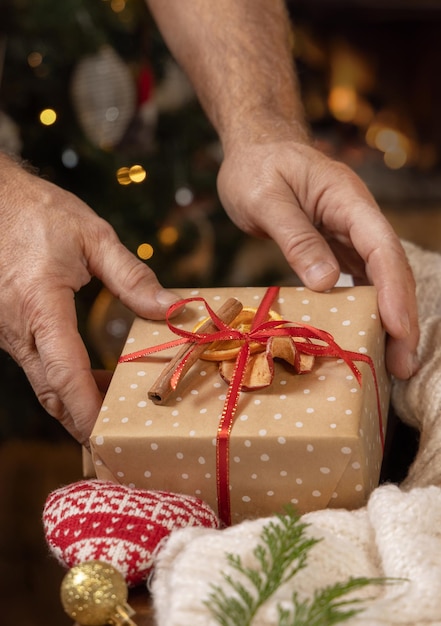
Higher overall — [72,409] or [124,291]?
[124,291]

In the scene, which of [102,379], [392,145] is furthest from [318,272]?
[392,145]

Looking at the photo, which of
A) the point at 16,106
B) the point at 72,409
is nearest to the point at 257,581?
the point at 72,409

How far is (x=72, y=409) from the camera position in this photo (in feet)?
3.01

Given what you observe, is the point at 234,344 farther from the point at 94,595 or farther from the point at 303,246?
the point at 94,595

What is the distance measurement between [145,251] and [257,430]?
4.08ft

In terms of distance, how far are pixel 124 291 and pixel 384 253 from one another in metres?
0.29

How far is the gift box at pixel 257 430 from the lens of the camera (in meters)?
0.73

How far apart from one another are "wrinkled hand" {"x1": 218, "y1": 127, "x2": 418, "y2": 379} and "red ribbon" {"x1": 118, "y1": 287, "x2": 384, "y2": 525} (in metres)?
0.10

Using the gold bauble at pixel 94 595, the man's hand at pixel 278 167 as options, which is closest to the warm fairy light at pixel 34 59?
the man's hand at pixel 278 167

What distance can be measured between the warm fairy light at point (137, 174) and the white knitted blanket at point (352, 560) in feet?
4.48

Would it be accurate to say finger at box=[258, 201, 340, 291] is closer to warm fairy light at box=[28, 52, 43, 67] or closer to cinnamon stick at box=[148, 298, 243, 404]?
cinnamon stick at box=[148, 298, 243, 404]

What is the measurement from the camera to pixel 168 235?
205cm

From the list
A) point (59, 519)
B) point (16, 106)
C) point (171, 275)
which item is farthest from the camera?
point (171, 275)

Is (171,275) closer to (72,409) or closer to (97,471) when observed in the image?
(72,409)
